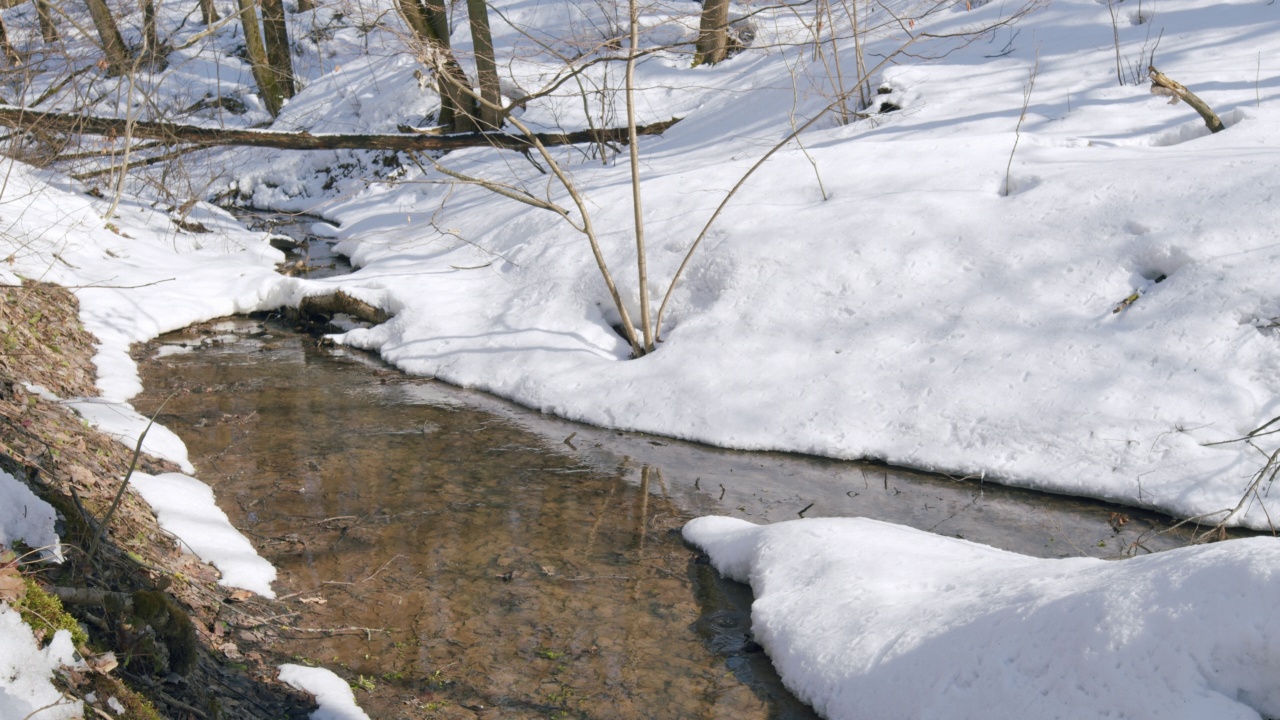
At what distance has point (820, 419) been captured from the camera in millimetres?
6633

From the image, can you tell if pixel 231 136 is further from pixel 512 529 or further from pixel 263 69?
pixel 263 69

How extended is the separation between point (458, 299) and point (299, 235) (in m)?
5.83

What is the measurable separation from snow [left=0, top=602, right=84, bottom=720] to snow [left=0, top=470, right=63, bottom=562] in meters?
0.40

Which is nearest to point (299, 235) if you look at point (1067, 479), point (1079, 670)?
point (1067, 479)

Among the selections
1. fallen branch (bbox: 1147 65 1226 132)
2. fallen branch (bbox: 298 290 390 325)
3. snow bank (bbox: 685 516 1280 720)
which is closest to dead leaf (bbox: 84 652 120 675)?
snow bank (bbox: 685 516 1280 720)

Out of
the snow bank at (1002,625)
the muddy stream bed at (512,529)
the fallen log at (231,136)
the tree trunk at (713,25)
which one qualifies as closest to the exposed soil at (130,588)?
the muddy stream bed at (512,529)

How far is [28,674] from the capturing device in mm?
2145

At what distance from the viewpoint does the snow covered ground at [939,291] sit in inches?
168

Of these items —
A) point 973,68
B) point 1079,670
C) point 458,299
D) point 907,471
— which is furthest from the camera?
point 973,68

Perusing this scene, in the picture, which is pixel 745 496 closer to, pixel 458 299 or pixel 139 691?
pixel 139 691

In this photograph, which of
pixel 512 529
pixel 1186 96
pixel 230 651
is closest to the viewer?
pixel 230 651

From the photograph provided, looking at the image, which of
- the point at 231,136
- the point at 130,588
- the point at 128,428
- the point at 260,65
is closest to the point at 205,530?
the point at 128,428

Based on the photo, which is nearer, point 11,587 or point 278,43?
point 11,587

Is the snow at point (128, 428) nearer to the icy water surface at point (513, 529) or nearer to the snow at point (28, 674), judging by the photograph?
the icy water surface at point (513, 529)
